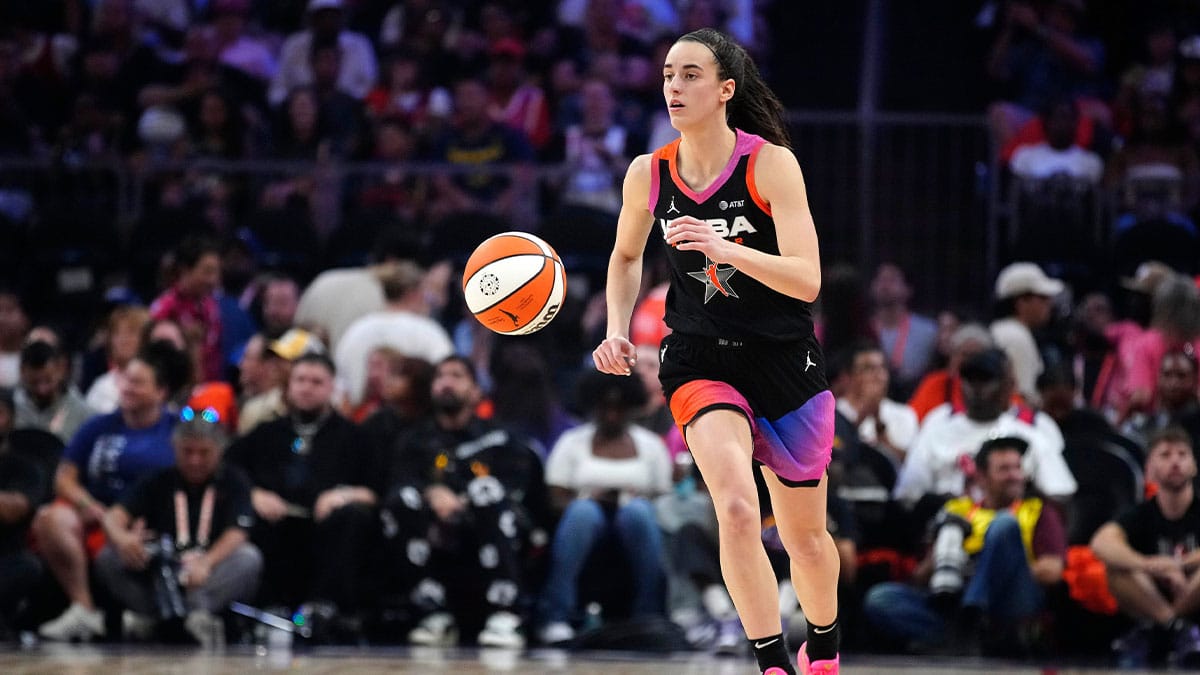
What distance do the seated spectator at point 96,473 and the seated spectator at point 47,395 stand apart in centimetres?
57

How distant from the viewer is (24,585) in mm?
9508

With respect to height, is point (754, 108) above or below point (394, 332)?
above

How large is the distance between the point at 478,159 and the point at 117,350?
10.3 ft

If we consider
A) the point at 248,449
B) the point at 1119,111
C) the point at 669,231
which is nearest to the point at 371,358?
the point at 248,449

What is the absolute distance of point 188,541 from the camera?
30.8ft

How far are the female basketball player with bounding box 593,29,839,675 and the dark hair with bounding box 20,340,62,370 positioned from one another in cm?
543

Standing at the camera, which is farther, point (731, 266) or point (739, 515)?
point (731, 266)

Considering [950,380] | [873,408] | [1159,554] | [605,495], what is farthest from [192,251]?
[1159,554]

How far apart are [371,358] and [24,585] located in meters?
2.39

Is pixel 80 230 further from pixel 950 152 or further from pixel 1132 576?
pixel 1132 576

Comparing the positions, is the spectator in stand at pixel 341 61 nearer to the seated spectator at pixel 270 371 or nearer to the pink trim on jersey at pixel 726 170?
the seated spectator at pixel 270 371

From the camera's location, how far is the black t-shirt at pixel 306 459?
31.8 feet

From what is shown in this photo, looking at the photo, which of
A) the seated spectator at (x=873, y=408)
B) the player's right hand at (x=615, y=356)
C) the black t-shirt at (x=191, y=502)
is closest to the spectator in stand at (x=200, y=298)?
the black t-shirt at (x=191, y=502)

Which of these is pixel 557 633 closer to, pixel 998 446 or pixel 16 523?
pixel 998 446
